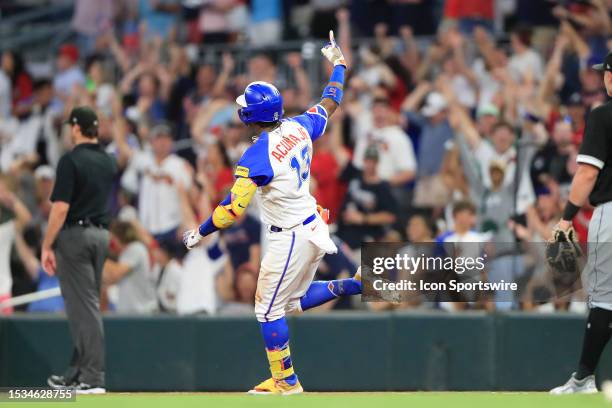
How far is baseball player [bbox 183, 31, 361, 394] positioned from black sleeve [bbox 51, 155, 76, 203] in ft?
5.31

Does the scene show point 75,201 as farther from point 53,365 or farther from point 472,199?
point 472,199

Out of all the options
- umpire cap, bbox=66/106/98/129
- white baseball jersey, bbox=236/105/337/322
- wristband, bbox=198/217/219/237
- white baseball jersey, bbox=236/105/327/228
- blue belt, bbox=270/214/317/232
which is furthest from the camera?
umpire cap, bbox=66/106/98/129

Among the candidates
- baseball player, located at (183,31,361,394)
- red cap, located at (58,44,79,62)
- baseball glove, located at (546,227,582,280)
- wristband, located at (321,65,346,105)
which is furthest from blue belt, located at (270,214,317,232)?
red cap, located at (58,44,79,62)

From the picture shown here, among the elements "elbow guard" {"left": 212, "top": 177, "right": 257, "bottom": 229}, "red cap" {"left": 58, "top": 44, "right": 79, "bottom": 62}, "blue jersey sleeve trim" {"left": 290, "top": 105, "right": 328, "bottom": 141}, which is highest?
"red cap" {"left": 58, "top": 44, "right": 79, "bottom": 62}

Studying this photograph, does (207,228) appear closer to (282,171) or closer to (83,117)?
(282,171)

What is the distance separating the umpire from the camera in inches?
362

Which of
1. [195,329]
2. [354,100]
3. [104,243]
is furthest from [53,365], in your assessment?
[354,100]

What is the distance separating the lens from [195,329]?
11031mm

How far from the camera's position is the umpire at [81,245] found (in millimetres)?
9195

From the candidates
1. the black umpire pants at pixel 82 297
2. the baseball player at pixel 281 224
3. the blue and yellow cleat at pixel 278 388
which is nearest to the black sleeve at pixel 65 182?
the black umpire pants at pixel 82 297

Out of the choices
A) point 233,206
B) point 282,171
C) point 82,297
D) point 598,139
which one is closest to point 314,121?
point 282,171

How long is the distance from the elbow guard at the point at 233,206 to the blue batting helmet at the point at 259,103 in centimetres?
55

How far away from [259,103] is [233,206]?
754 mm

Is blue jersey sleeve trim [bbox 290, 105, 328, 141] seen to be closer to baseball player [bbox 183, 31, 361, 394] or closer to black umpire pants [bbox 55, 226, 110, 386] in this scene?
baseball player [bbox 183, 31, 361, 394]
